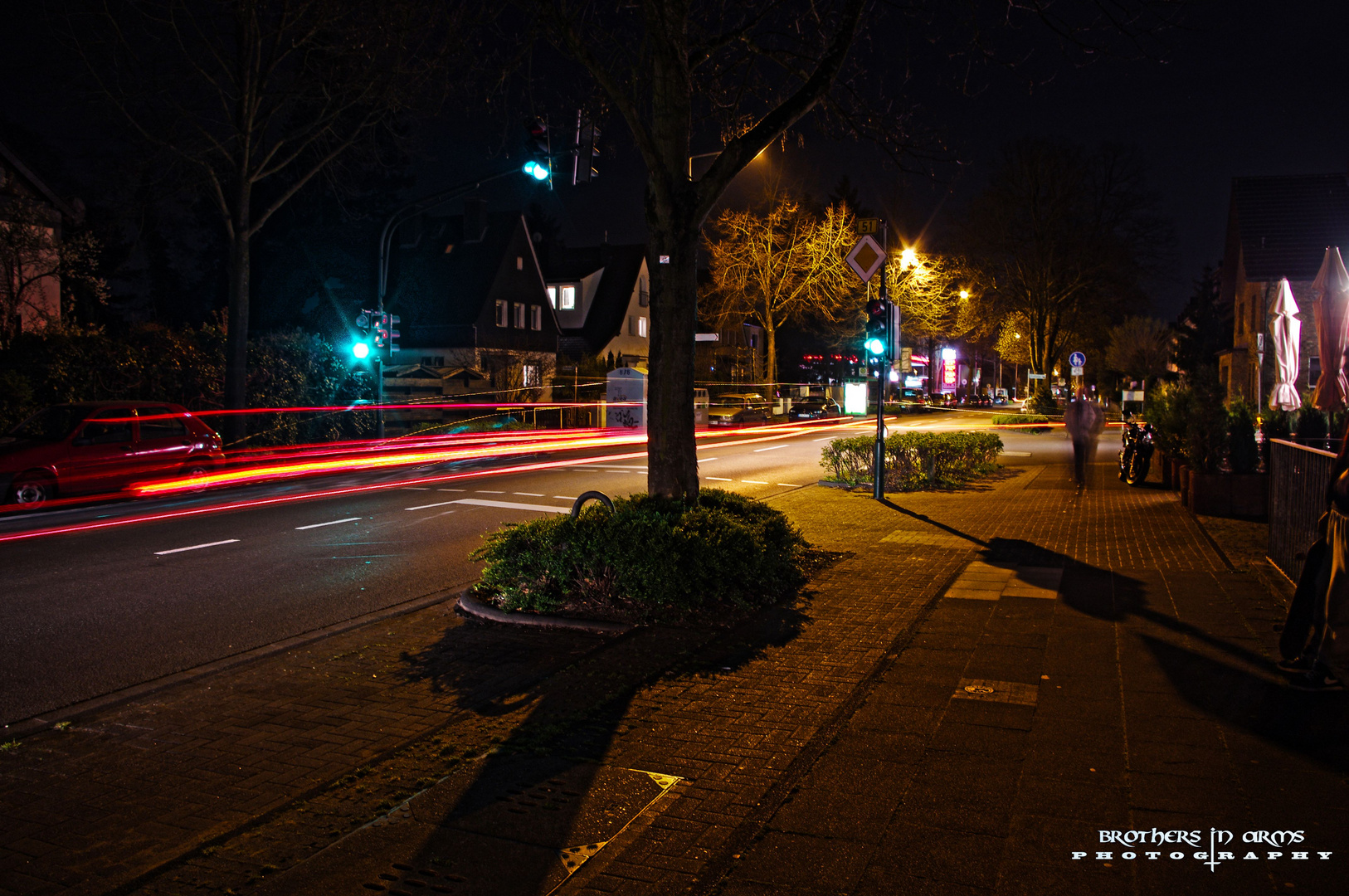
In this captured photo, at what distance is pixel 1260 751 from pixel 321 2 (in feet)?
71.0

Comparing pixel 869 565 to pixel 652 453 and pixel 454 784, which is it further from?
pixel 454 784

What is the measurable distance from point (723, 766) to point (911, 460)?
1408 centimetres

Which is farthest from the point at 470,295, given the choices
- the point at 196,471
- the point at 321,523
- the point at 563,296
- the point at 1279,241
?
the point at 321,523

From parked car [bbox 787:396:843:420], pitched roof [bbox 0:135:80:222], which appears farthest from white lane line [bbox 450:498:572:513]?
parked car [bbox 787:396:843:420]

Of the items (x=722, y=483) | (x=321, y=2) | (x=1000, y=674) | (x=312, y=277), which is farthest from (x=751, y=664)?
(x=312, y=277)

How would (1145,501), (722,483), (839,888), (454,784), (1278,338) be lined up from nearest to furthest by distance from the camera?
(839,888) → (454,784) → (1145,501) → (1278,338) → (722,483)

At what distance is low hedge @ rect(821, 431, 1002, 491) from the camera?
17875 mm

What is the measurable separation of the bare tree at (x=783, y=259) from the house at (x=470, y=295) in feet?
34.4

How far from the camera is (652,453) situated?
29.8 ft

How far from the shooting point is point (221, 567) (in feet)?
33.2

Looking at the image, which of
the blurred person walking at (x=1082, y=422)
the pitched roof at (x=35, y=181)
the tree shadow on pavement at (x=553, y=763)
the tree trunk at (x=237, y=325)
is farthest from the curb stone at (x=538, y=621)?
the pitched roof at (x=35, y=181)

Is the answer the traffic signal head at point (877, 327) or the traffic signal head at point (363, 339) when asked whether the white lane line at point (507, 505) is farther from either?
the traffic signal head at point (363, 339)

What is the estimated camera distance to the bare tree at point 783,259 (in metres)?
41.6

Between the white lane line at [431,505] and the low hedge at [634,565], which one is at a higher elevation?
the low hedge at [634,565]
